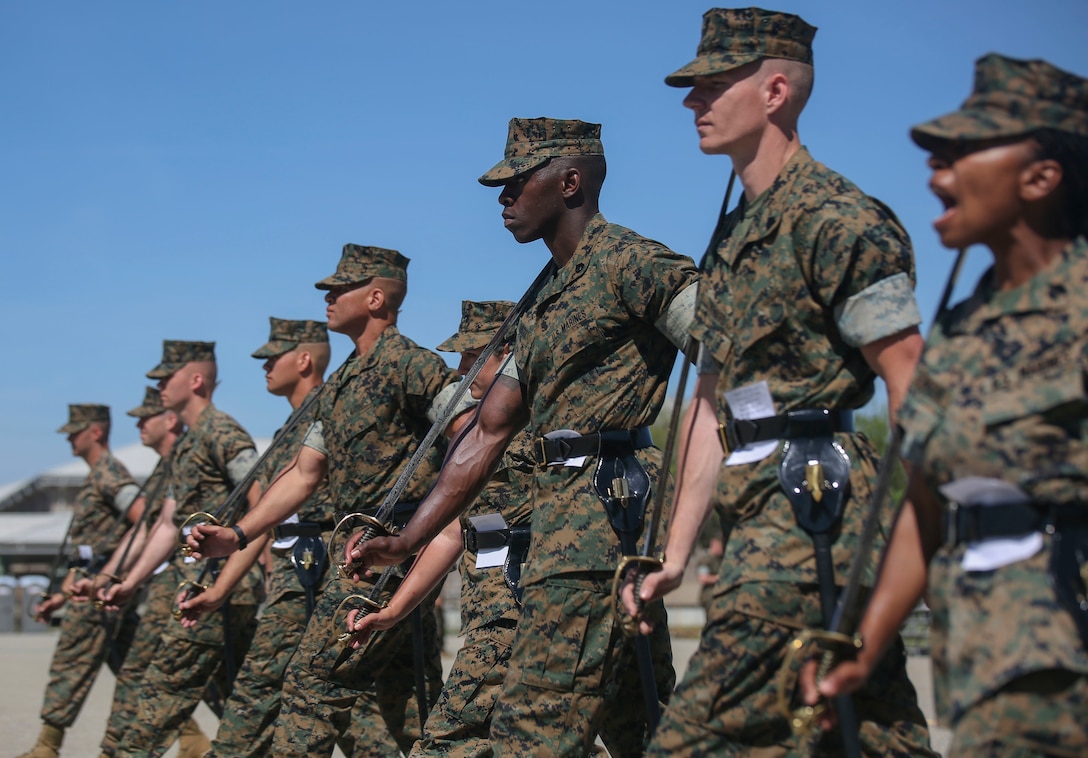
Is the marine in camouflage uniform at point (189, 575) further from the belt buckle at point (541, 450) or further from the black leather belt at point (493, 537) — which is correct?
the belt buckle at point (541, 450)

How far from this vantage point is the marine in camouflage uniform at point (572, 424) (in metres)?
5.04

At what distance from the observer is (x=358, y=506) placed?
7793 millimetres

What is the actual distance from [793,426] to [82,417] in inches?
467

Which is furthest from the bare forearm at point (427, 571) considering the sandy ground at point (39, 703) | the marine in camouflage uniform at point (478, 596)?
the sandy ground at point (39, 703)

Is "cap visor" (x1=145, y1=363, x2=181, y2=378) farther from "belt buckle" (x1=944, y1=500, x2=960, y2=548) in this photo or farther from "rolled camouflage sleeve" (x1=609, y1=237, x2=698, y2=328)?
"belt buckle" (x1=944, y1=500, x2=960, y2=548)

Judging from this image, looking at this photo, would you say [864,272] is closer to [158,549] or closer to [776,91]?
[776,91]

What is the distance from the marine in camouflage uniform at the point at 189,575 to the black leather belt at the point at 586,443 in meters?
3.96

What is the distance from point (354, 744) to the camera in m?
7.80

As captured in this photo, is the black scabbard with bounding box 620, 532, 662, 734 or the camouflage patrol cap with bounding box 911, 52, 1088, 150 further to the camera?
the black scabbard with bounding box 620, 532, 662, 734

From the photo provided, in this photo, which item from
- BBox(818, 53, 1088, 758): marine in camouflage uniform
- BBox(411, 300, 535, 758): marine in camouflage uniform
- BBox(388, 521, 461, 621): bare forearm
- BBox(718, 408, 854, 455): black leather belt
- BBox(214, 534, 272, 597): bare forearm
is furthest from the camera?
BBox(214, 534, 272, 597): bare forearm

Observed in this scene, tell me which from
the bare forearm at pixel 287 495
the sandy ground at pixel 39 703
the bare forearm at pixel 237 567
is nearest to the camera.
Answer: the bare forearm at pixel 287 495

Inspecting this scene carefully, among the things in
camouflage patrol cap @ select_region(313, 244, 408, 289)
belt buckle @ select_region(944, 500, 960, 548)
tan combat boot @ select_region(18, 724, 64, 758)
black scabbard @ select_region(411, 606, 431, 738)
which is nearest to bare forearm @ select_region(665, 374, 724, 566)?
belt buckle @ select_region(944, 500, 960, 548)

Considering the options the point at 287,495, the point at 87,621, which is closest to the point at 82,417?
the point at 87,621

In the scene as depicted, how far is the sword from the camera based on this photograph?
341cm
